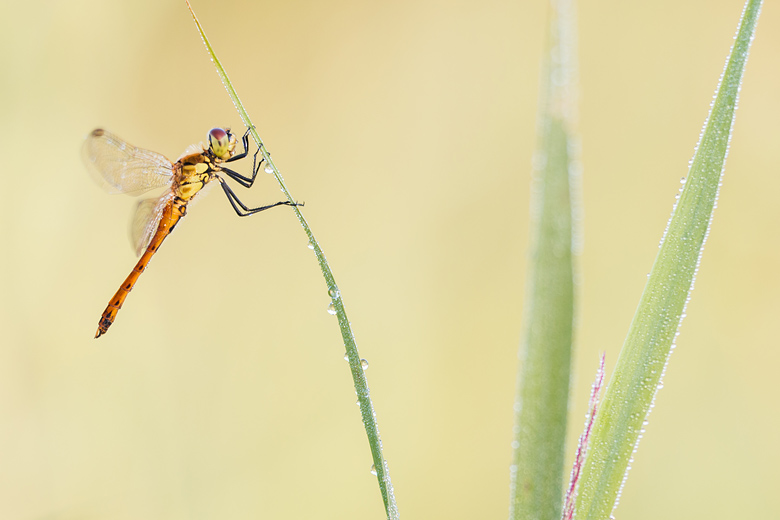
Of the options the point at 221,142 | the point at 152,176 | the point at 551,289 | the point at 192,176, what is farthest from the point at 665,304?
the point at 152,176

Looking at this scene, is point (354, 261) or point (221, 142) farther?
point (354, 261)

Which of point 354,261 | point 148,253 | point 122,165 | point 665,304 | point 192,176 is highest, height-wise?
point 122,165

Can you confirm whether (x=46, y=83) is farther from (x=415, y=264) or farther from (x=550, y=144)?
(x=550, y=144)

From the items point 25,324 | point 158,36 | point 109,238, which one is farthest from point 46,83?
point 25,324

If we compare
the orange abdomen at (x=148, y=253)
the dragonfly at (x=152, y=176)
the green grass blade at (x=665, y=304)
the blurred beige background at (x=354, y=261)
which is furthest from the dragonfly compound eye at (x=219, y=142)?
the green grass blade at (x=665, y=304)

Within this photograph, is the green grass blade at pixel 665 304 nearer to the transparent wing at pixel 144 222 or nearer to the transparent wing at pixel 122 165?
the transparent wing at pixel 144 222

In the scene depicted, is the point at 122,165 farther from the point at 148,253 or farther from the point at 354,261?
the point at 354,261
